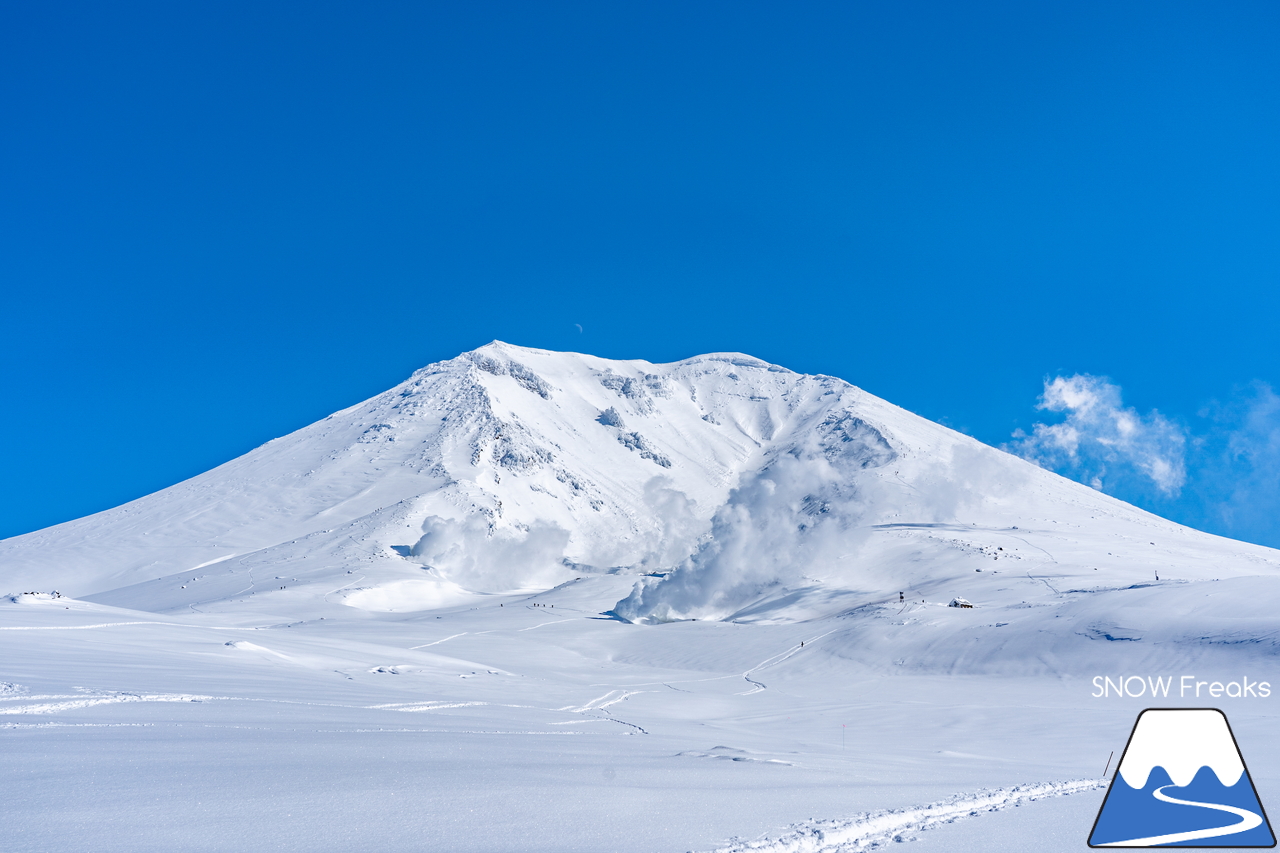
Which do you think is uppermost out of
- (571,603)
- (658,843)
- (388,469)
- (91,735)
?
(388,469)

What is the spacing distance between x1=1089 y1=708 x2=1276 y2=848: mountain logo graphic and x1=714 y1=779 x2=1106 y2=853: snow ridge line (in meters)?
1.87

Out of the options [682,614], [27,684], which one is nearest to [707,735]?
[27,684]

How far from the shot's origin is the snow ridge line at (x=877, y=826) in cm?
891

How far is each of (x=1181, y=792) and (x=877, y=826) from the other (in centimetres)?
387

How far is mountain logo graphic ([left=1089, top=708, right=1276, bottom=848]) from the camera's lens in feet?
30.0

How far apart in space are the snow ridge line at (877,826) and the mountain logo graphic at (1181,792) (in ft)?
6.13

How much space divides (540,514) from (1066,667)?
158889 mm

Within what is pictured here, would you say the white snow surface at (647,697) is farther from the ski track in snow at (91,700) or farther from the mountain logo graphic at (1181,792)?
the mountain logo graphic at (1181,792)

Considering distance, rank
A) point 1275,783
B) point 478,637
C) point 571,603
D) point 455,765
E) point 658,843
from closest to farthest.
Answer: point 658,843
point 455,765
point 1275,783
point 478,637
point 571,603

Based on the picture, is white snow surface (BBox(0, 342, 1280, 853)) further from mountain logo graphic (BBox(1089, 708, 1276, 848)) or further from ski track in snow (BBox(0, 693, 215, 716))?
mountain logo graphic (BBox(1089, 708, 1276, 848))

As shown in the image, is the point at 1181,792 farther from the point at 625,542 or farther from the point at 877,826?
the point at 625,542

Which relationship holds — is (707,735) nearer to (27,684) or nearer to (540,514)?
(27,684)

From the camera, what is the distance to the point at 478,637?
70812mm

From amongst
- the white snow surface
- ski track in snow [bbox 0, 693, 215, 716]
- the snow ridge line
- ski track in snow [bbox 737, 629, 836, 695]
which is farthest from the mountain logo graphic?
ski track in snow [bbox 737, 629, 836, 695]
